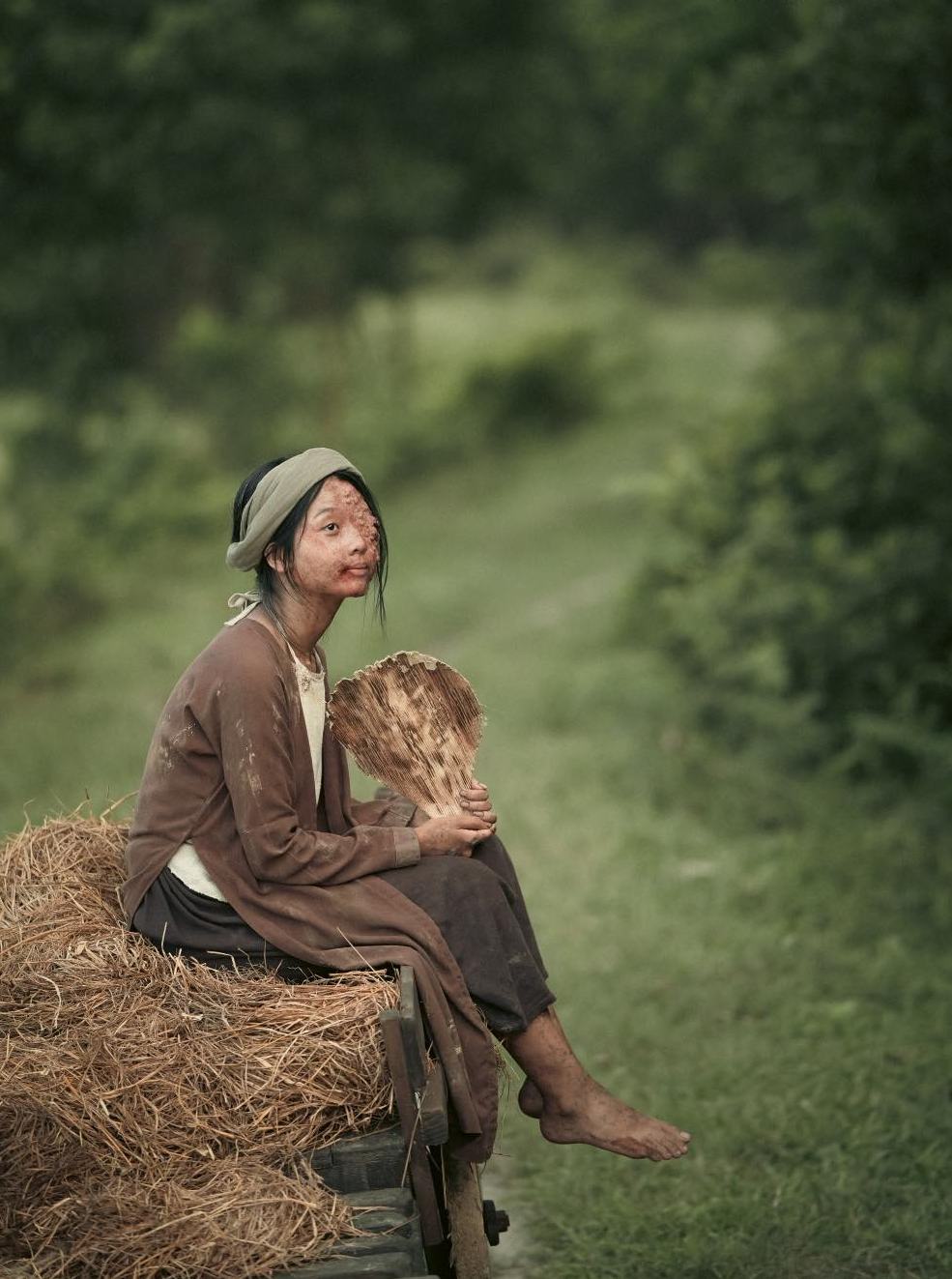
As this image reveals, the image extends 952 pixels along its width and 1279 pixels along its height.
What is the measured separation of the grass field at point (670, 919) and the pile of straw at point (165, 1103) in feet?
4.97

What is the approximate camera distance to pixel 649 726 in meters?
9.33

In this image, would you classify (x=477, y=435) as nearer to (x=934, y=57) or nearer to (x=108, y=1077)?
(x=934, y=57)

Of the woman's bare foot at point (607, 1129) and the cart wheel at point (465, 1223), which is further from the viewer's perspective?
the woman's bare foot at point (607, 1129)

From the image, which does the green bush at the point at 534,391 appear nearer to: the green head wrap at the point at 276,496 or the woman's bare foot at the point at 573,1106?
the green head wrap at the point at 276,496

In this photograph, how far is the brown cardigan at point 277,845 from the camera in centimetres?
351

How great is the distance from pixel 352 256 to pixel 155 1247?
15.7 metres

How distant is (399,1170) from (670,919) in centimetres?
378

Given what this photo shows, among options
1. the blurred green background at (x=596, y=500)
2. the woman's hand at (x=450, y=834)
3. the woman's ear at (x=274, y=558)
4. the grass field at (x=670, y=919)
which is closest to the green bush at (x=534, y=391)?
the blurred green background at (x=596, y=500)

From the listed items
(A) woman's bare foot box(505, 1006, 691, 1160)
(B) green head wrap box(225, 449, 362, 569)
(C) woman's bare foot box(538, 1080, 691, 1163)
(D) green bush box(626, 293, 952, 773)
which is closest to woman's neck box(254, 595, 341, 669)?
(B) green head wrap box(225, 449, 362, 569)

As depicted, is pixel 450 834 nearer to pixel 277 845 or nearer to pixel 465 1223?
pixel 277 845

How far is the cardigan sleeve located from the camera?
3.54 meters

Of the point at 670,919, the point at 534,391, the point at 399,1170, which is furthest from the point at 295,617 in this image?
the point at 534,391

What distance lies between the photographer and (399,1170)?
10.8 ft

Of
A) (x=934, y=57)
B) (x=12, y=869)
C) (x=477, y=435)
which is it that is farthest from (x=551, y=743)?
(x=477, y=435)
